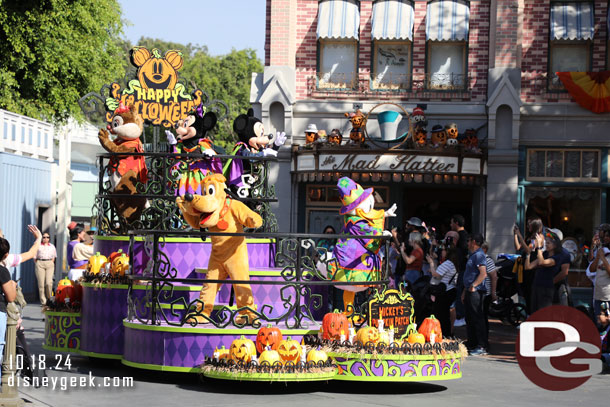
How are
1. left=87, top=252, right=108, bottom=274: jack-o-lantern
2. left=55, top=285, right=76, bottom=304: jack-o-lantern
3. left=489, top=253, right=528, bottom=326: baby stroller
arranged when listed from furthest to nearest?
left=489, top=253, right=528, bottom=326: baby stroller, left=55, top=285, right=76, bottom=304: jack-o-lantern, left=87, top=252, right=108, bottom=274: jack-o-lantern

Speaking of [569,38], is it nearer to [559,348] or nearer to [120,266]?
[559,348]

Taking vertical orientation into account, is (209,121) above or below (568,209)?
above

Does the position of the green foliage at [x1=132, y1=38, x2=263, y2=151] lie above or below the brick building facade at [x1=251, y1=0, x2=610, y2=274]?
above

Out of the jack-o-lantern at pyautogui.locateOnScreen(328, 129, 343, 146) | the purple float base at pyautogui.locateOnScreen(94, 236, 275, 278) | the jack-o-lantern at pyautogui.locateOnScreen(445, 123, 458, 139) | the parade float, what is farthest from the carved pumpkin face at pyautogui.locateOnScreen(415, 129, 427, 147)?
the purple float base at pyautogui.locateOnScreen(94, 236, 275, 278)

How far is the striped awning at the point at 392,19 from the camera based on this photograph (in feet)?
75.9

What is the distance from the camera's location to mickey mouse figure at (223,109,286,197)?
1394 centimetres

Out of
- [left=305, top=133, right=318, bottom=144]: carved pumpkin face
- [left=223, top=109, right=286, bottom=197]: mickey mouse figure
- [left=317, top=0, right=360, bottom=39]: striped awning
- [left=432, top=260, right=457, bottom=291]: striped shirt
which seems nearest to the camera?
[left=223, top=109, right=286, bottom=197]: mickey mouse figure

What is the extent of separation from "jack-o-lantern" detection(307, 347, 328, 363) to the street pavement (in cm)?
37

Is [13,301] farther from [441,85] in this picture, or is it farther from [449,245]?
[441,85]

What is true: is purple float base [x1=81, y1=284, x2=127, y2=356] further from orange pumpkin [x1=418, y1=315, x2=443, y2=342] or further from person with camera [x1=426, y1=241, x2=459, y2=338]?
person with camera [x1=426, y1=241, x2=459, y2=338]

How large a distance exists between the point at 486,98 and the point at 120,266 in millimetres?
12824

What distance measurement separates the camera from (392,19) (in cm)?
2320

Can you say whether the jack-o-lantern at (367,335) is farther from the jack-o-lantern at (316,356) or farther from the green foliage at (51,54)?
the green foliage at (51,54)

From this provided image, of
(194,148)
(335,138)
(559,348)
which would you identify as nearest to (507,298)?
(559,348)
